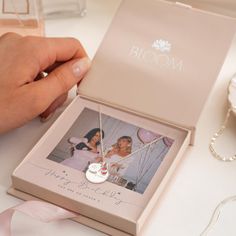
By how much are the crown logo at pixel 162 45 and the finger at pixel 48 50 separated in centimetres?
10

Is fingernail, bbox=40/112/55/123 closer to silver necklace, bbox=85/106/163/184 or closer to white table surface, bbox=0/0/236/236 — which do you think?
white table surface, bbox=0/0/236/236

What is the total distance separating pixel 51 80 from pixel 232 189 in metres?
0.25

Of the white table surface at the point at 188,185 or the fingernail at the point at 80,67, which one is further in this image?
the fingernail at the point at 80,67

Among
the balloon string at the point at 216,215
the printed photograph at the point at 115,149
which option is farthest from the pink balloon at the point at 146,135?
the balloon string at the point at 216,215

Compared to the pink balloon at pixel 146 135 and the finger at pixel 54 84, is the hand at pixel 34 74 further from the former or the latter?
the pink balloon at pixel 146 135

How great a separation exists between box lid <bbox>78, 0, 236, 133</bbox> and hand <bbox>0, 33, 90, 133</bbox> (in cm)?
3

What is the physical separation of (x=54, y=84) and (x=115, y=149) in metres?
0.11

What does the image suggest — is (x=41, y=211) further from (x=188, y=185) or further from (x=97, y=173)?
(x=188, y=185)

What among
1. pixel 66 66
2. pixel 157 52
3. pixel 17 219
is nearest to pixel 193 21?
pixel 157 52

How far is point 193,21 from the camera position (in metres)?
0.75

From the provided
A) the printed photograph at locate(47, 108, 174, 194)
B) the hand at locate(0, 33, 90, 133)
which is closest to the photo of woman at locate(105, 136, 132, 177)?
the printed photograph at locate(47, 108, 174, 194)

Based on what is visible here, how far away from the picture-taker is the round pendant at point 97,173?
0.65 metres

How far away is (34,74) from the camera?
72 centimetres

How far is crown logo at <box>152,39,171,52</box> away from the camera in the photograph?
0.75m
